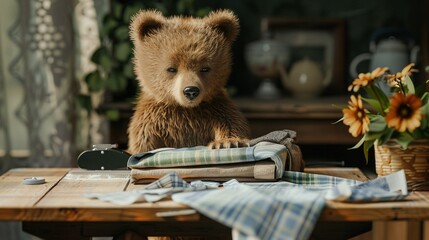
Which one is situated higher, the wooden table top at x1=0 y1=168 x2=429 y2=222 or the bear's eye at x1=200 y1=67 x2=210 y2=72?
the bear's eye at x1=200 y1=67 x2=210 y2=72

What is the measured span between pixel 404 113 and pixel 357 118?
0.25 feet

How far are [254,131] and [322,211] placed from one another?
1.14 meters

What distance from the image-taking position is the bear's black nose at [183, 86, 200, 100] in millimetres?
1229

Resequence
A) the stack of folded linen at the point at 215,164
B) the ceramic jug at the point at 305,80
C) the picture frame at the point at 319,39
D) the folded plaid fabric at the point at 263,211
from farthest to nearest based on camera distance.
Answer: the picture frame at the point at 319,39 < the ceramic jug at the point at 305,80 < the stack of folded linen at the point at 215,164 < the folded plaid fabric at the point at 263,211

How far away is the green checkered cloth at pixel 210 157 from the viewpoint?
1.14 metres

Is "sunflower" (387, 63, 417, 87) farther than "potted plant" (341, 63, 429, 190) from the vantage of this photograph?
Yes

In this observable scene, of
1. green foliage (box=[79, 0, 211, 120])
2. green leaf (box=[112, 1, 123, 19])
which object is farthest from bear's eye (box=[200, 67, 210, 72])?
green leaf (box=[112, 1, 123, 19])

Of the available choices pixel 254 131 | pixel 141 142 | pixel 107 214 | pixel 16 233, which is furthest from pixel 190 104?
pixel 16 233

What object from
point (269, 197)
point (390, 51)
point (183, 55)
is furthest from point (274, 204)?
point (390, 51)

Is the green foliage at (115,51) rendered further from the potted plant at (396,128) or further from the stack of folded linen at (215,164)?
the potted plant at (396,128)

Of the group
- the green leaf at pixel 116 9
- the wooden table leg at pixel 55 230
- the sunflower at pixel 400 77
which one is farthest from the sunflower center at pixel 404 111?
the green leaf at pixel 116 9

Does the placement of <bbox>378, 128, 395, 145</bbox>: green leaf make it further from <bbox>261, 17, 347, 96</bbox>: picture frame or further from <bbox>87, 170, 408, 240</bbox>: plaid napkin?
<bbox>261, 17, 347, 96</bbox>: picture frame

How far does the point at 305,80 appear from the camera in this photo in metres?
2.36

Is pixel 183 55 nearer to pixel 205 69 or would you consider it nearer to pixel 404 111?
pixel 205 69
